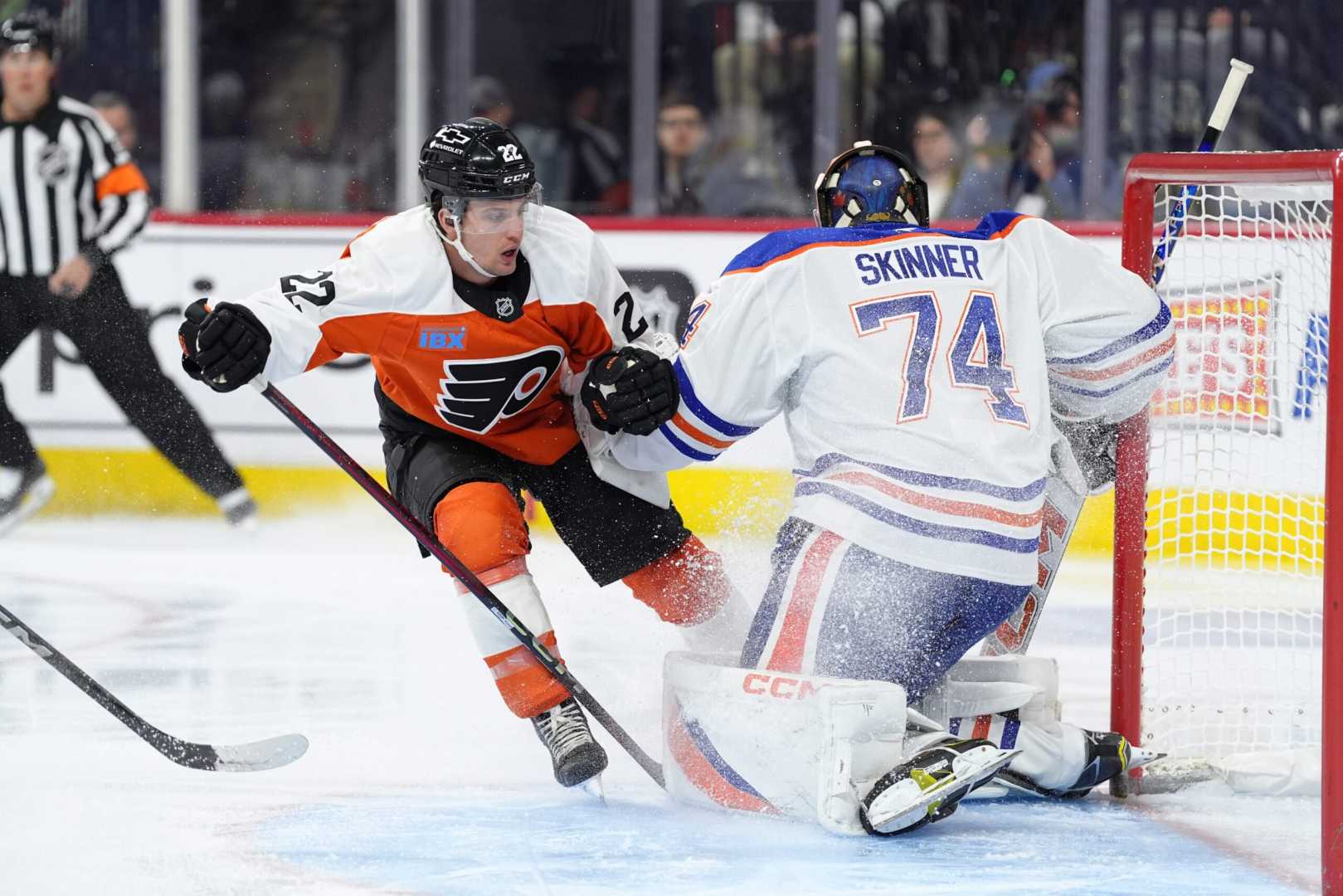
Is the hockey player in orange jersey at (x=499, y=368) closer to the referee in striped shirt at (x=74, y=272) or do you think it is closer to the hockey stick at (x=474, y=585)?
the hockey stick at (x=474, y=585)

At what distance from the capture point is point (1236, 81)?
266 centimetres

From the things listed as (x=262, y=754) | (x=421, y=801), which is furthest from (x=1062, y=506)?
(x=262, y=754)

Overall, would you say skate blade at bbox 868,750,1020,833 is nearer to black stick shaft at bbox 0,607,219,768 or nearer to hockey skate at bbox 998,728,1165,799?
hockey skate at bbox 998,728,1165,799

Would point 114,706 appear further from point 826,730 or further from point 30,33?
point 30,33

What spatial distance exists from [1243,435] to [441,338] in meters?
1.27

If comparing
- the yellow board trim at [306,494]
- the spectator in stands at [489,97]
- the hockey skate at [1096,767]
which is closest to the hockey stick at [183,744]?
the hockey skate at [1096,767]

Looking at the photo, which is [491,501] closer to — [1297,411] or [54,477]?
[1297,411]

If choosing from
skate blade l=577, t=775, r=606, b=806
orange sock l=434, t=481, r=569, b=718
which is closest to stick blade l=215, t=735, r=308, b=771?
orange sock l=434, t=481, r=569, b=718

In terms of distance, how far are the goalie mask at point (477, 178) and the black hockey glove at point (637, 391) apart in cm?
30

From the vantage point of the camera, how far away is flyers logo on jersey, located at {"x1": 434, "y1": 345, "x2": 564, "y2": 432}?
272 centimetres

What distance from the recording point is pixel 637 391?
2.46m

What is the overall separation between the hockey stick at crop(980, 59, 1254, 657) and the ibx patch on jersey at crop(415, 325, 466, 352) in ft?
2.91

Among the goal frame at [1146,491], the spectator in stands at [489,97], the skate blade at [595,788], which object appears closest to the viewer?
the goal frame at [1146,491]

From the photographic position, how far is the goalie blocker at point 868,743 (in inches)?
90.0
